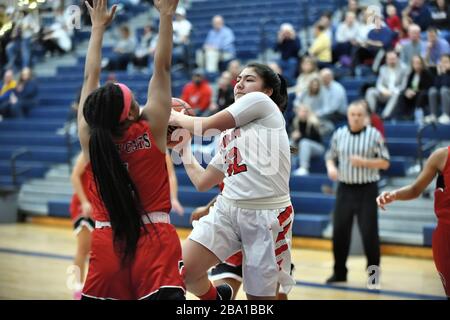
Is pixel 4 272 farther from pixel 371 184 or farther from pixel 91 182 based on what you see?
pixel 91 182

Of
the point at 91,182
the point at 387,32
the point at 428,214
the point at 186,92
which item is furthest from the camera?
the point at 186,92

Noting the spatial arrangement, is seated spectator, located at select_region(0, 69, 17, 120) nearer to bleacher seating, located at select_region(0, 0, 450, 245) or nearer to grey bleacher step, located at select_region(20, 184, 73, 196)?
bleacher seating, located at select_region(0, 0, 450, 245)

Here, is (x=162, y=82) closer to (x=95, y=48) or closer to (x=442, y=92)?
(x=95, y=48)

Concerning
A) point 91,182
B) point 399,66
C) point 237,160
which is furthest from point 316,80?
point 91,182

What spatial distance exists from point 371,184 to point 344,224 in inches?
21.1

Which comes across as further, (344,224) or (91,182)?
(344,224)

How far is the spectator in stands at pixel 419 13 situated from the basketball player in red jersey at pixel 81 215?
7108 millimetres

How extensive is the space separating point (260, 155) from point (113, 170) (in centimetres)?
120

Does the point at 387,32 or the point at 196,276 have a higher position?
the point at 387,32

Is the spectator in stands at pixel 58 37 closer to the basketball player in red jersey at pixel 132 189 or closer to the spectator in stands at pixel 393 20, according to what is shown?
the spectator in stands at pixel 393 20

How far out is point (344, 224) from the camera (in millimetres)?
8781

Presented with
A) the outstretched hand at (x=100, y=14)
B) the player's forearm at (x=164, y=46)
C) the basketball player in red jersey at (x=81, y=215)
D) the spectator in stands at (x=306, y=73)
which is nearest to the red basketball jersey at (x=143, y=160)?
the player's forearm at (x=164, y=46)

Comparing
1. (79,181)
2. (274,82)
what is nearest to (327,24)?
(79,181)

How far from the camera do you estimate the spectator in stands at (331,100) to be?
1236 cm
